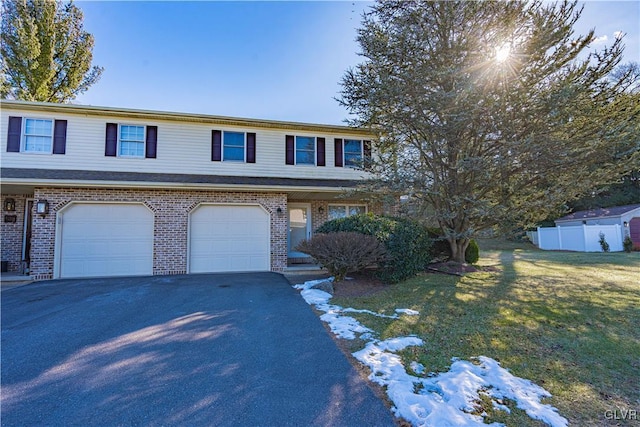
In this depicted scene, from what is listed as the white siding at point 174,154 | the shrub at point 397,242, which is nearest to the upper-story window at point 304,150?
the white siding at point 174,154

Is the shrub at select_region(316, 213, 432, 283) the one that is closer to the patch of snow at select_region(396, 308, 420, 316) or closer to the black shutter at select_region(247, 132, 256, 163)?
the patch of snow at select_region(396, 308, 420, 316)

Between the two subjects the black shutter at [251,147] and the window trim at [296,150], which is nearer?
the black shutter at [251,147]

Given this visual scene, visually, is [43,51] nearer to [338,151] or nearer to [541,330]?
[338,151]

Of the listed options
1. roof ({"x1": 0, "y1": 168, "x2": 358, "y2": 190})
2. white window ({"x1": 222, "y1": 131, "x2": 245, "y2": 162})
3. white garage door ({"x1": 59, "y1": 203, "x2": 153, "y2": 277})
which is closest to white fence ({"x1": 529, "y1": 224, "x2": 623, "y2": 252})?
roof ({"x1": 0, "y1": 168, "x2": 358, "y2": 190})

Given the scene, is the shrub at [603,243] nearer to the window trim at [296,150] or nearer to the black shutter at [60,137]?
the window trim at [296,150]

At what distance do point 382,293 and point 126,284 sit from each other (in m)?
6.95

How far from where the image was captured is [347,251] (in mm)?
7266

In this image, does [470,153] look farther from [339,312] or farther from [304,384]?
[304,384]

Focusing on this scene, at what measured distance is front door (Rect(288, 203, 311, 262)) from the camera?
12.4 m

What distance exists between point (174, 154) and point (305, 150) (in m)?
4.70

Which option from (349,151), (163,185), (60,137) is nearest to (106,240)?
(163,185)

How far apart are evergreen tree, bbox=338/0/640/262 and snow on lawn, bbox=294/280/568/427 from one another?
588cm

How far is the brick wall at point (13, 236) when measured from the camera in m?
10.4

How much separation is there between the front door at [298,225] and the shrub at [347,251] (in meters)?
4.64
